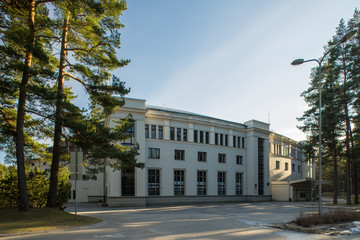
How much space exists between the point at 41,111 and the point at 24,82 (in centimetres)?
179

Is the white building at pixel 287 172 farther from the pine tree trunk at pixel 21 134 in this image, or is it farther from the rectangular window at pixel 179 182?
the pine tree trunk at pixel 21 134

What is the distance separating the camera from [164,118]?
3762 cm

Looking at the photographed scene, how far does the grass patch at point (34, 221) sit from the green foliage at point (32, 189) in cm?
132

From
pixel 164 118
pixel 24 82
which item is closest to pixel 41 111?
pixel 24 82

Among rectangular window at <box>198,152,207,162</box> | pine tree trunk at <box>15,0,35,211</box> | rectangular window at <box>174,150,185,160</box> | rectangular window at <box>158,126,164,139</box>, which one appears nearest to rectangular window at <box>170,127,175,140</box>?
rectangular window at <box>158,126,164,139</box>

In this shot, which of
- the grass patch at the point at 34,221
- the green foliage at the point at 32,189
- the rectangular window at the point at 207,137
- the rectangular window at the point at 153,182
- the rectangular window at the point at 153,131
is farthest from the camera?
the rectangular window at the point at 207,137

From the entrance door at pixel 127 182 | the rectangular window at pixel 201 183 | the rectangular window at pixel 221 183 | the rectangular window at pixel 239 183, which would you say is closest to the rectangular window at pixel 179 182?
the rectangular window at pixel 201 183

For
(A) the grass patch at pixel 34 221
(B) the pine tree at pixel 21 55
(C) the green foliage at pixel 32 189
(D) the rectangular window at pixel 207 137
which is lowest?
(A) the grass patch at pixel 34 221

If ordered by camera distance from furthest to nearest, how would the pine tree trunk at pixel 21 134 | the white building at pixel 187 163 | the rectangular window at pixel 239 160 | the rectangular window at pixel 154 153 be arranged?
the rectangular window at pixel 239 160 → the rectangular window at pixel 154 153 → the white building at pixel 187 163 → the pine tree trunk at pixel 21 134

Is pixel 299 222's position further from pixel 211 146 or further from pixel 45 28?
pixel 211 146

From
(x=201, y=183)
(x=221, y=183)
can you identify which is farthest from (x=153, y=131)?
(x=221, y=183)

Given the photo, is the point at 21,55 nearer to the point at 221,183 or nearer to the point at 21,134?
the point at 21,134

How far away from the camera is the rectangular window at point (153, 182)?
1412 inches

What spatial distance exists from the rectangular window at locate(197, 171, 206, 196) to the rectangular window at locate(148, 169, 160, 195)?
247 inches
